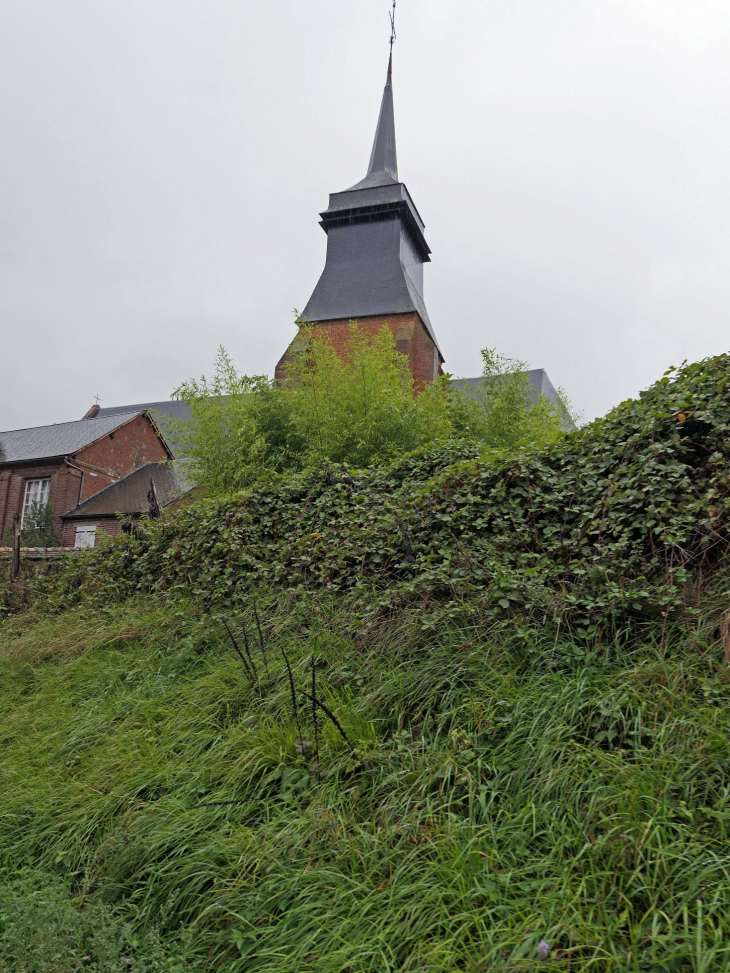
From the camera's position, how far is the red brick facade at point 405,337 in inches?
877

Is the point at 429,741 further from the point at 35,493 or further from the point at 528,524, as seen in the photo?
the point at 35,493

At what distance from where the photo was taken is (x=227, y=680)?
3.89 meters

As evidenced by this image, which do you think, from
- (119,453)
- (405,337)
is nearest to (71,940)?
(405,337)

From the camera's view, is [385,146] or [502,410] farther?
[385,146]

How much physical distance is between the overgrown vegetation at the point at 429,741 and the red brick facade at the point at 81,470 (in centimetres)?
2363

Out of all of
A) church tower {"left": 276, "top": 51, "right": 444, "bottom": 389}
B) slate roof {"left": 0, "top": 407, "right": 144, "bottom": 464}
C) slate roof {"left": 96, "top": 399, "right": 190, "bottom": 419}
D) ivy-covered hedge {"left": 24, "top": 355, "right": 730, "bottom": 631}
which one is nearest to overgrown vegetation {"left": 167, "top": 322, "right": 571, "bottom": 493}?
ivy-covered hedge {"left": 24, "top": 355, "right": 730, "bottom": 631}

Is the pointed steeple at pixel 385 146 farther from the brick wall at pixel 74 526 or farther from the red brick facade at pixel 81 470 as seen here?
the brick wall at pixel 74 526

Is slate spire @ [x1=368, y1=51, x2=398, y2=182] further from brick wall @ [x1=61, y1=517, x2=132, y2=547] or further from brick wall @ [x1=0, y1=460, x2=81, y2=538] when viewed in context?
brick wall @ [x1=0, y1=460, x2=81, y2=538]

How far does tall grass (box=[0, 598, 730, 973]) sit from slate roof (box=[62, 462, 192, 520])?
79.6ft

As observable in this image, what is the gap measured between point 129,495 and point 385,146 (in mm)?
18515

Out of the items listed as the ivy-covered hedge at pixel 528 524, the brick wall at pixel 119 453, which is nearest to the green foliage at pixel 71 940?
the ivy-covered hedge at pixel 528 524

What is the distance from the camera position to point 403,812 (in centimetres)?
250

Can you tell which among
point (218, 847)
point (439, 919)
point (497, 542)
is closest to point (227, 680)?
point (218, 847)

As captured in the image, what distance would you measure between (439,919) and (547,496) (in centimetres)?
265
